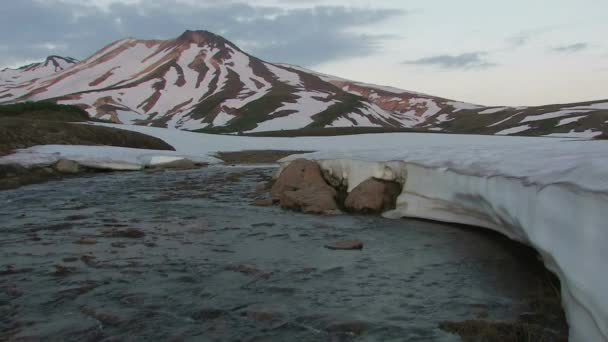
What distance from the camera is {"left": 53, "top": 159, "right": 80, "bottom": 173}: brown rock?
78.7 feet

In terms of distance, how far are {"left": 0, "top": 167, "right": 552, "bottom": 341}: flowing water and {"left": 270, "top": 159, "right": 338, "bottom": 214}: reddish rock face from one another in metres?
0.81

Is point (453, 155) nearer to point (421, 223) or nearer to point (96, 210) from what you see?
point (421, 223)

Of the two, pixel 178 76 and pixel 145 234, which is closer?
pixel 145 234

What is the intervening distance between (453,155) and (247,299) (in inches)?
279

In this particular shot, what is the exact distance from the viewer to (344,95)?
125 meters

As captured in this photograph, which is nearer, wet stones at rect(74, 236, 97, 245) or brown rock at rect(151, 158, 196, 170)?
wet stones at rect(74, 236, 97, 245)

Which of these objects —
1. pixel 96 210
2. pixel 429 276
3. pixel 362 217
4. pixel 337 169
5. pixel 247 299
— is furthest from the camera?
pixel 337 169

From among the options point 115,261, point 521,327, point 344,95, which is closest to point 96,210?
point 115,261

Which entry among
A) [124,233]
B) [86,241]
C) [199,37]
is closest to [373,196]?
[124,233]

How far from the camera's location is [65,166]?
24156 millimetres

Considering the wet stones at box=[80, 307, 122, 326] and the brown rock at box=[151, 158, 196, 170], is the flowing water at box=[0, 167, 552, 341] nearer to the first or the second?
the wet stones at box=[80, 307, 122, 326]

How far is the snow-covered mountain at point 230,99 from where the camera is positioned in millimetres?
100000

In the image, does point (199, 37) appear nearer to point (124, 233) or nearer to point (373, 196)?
point (373, 196)

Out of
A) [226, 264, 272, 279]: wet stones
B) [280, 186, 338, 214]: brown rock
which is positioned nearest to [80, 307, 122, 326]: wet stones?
[226, 264, 272, 279]: wet stones
